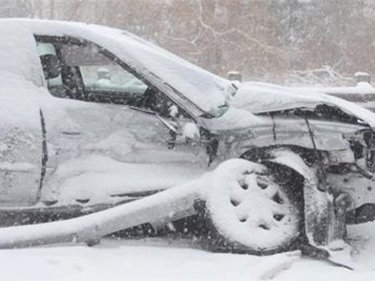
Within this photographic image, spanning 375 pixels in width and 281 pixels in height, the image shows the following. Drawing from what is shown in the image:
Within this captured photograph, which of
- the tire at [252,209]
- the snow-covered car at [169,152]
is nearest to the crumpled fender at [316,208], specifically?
the snow-covered car at [169,152]

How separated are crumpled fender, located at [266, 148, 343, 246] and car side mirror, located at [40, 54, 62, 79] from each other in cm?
175

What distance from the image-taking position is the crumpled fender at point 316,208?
482 cm

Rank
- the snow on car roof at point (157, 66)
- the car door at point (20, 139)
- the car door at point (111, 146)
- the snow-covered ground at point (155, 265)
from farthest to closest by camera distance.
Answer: the snow on car roof at point (157, 66) → the car door at point (111, 146) → the car door at point (20, 139) → the snow-covered ground at point (155, 265)

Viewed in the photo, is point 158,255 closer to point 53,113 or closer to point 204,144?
point 204,144

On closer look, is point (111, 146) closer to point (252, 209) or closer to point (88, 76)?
point (88, 76)

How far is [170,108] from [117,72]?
22.4 inches

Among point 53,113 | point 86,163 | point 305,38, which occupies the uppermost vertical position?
point 53,113

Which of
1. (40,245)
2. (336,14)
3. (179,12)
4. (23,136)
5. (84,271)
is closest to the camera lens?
(84,271)

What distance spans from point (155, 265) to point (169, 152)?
3.37ft

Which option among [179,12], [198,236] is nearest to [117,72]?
[198,236]

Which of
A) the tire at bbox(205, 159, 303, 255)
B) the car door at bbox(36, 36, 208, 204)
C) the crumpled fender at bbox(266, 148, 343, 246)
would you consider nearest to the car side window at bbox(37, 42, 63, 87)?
the car door at bbox(36, 36, 208, 204)

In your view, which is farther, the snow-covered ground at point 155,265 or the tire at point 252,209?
the tire at point 252,209

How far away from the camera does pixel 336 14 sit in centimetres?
2011

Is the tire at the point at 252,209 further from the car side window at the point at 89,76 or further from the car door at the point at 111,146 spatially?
the car side window at the point at 89,76
